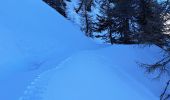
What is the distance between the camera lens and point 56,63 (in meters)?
16.0

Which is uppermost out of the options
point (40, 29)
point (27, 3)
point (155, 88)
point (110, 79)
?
point (27, 3)

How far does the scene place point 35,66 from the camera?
16156mm

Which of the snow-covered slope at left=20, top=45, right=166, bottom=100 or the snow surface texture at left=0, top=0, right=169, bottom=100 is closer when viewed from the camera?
the snow-covered slope at left=20, top=45, right=166, bottom=100

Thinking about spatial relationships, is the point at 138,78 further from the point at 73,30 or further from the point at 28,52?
the point at 73,30

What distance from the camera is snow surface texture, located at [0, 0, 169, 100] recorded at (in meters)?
11.6

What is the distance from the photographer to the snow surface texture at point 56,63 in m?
11.6

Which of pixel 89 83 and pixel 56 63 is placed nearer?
pixel 89 83

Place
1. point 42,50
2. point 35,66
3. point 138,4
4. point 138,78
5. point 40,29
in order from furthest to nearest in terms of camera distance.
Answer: point 138,4
point 40,29
point 42,50
point 138,78
point 35,66

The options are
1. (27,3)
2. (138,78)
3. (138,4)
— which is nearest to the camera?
(138,78)

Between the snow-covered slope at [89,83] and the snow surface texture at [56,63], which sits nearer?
the snow-covered slope at [89,83]

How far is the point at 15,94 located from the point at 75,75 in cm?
362

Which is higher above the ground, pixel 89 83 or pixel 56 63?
pixel 56 63

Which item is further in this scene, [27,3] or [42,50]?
[27,3]

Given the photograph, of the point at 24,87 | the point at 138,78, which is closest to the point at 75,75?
the point at 24,87
